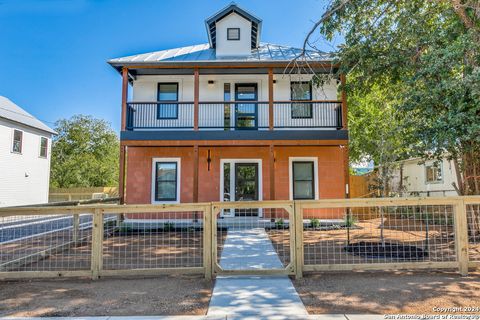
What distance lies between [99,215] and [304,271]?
3.22 m

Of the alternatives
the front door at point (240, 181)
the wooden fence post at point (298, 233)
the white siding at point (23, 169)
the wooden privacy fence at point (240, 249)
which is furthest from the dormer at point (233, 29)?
the white siding at point (23, 169)

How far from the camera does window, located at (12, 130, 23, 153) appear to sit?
17656mm

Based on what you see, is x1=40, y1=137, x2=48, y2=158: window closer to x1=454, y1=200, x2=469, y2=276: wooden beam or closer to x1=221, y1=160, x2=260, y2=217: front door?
x1=221, y1=160, x2=260, y2=217: front door

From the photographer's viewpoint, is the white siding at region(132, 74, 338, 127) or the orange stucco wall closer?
the orange stucco wall

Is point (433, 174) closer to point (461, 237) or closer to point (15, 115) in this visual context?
point (461, 237)

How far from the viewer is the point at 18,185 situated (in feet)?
59.1

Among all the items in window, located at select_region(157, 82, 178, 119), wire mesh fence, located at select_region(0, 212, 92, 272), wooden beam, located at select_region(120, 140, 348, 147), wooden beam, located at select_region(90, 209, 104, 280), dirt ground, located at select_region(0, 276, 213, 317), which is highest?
window, located at select_region(157, 82, 178, 119)

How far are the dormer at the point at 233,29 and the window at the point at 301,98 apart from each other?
231 cm

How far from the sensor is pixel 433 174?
16.4m

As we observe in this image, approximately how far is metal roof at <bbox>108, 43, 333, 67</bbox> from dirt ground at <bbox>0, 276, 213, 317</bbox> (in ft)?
25.1

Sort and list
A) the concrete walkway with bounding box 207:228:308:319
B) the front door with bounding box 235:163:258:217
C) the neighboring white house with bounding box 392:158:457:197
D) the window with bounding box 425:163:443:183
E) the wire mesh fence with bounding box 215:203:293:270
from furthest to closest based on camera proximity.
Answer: the window with bounding box 425:163:443:183 → the neighboring white house with bounding box 392:158:457:197 → the front door with bounding box 235:163:258:217 → the wire mesh fence with bounding box 215:203:293:270 → the concrete walkway with bounding box 207:228:308:319

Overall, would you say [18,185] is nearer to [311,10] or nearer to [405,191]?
[311,10]

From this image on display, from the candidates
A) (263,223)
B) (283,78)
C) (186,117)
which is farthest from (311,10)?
(263,223)

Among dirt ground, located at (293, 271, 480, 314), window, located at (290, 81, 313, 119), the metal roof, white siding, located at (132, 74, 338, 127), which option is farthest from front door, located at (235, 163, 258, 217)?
dirt ground, located at (293, 271, 480, 314)
